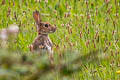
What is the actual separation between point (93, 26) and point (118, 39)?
565 millimetres

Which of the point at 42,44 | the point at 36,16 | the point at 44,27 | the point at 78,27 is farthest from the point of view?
the point at 78,27

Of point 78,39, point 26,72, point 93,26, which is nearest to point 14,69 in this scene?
point 26,72

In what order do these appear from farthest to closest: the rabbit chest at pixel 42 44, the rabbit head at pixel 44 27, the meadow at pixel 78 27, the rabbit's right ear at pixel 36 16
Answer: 1. the rabbit's right ear at pixel 36 16
2. the rabbit head at pixel 44 27
3. the rabbit chest at pixel 42 44
4. the meadow at pixel 78 27

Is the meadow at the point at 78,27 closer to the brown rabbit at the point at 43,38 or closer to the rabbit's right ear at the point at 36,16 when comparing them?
the brown rabbit at the point at 43,38

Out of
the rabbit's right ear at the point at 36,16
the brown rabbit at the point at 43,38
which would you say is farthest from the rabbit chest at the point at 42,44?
the rabbit's right ear at the point at 36,16

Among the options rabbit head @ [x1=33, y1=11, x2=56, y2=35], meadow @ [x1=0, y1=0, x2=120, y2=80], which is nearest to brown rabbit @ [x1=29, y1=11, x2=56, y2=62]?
rabbit head @ [x1=33, y1=11, x2=56, y2=35]

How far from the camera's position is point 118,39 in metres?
6.86

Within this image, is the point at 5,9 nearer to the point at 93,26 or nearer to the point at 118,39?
the point at 93,26

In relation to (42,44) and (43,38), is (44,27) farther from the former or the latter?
(42,44)

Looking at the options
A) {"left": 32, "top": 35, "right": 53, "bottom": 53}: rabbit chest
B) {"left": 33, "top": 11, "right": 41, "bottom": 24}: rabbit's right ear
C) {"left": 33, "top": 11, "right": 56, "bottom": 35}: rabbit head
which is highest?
{"left": 33, "top": 11, "right": 41, "bottom": 24}: rabbit's right ear

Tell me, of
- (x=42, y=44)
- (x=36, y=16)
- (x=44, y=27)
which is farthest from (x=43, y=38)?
(x=36, y=16)

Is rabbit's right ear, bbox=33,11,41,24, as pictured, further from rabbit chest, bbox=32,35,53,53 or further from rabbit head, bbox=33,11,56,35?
rabbit chest, bbox=32,35,53,53

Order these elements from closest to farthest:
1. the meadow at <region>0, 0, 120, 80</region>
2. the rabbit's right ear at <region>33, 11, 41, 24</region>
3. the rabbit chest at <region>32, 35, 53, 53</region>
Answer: the meadow at <region>0, 0, 120, 80</region>, the rabbit chest at <region>32, 35, 53, 53</region>, the rabbit's right ear at <region>33, 11, 41, 24</region>

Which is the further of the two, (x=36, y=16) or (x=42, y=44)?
(x=36, y=16)
